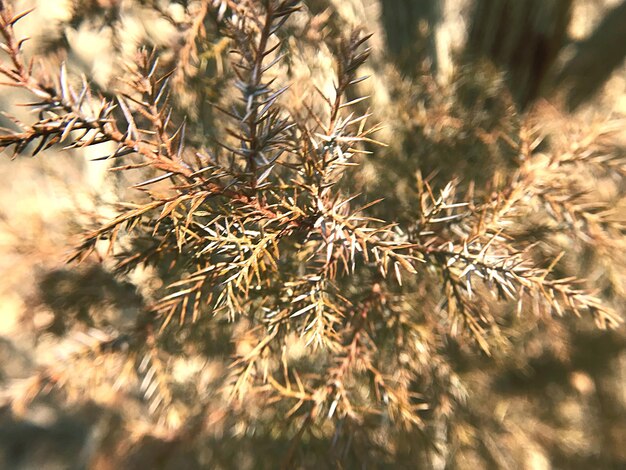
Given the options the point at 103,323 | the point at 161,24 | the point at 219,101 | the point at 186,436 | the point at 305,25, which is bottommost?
the point at 186,436

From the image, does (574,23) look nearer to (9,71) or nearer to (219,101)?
(219,101)

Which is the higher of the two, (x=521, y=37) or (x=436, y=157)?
(x=521, y=37)

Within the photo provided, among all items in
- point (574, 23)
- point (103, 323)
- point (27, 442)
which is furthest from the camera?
point (27, 442)

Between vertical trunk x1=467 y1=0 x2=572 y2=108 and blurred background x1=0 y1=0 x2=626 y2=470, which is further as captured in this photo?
vertical trunk x1=467 y1=0 x2=572 y2=108

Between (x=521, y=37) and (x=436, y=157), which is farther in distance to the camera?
(x=521, y=37)

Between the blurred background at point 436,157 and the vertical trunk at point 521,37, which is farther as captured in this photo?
the vertical trunk at point 521,37

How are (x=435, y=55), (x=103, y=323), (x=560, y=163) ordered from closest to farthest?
(x=560, y=163)
(x=103, y=323)
(x=435, y=55)

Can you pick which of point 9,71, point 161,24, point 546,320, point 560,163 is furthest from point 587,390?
point 9,71

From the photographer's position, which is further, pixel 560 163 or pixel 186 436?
pixel 186 436
